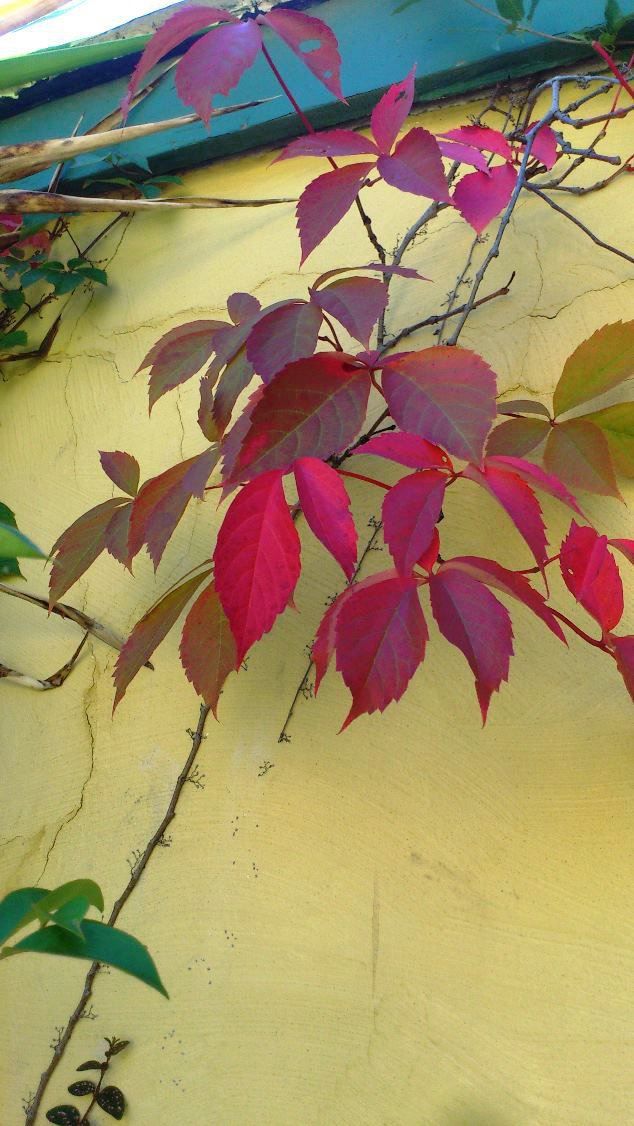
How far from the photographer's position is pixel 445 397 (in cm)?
57

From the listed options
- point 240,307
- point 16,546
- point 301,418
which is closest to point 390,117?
point 240,307

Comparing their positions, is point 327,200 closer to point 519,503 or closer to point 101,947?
point 519,503

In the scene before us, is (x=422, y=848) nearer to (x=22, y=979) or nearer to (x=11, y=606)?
(x=22, y=979)

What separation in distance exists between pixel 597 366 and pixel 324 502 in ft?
0.94

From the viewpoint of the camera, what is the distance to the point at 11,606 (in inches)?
38.3

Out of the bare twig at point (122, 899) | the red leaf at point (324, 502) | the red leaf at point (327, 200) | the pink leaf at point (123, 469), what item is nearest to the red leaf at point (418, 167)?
the red leaf at point (327, 200)

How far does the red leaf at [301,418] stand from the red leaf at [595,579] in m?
0.20

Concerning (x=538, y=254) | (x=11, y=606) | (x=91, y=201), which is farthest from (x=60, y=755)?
(x=538, y=254)

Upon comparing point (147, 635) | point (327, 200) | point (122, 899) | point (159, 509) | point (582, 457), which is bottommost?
point (122, 899)

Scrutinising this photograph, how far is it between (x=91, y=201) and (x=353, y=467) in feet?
1.19

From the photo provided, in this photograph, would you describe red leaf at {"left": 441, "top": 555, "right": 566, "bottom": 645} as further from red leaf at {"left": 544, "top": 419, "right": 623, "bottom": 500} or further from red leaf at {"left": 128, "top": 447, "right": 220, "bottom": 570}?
red leaf at {"left": 128, "top": 447, "right": 220, "bottom": 570}

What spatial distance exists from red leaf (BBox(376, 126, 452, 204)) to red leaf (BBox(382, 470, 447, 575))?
227mm

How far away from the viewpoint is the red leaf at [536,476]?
1.94 ft

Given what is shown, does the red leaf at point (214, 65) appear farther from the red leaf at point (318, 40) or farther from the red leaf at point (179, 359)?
the red leaf at point (179, 359)
